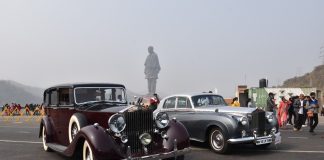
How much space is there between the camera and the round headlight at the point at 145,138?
25.9ft

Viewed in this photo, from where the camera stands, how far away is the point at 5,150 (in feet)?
40.1

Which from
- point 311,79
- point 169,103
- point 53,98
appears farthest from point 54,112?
point 311,79

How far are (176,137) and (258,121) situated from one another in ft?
10.3

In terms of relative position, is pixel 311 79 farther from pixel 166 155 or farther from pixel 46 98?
pixel 166 155

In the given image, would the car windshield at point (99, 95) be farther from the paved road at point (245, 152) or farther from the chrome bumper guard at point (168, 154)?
the chrome bumper guard at point (168, 154)

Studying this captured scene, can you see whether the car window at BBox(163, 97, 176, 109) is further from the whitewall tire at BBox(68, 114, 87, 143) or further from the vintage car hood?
the whitewall tire at BBox(68, 114, 87, 143)

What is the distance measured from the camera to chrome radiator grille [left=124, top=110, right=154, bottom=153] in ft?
25.8

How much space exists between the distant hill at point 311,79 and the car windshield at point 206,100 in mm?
52937

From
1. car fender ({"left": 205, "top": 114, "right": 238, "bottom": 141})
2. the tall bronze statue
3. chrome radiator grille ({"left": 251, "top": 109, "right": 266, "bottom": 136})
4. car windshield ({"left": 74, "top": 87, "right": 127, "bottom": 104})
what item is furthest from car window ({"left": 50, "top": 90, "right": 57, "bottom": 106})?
the tall bronze statue

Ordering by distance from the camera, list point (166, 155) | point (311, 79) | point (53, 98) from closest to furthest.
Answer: point (166, 155), point (53, 98), point (311, 79)

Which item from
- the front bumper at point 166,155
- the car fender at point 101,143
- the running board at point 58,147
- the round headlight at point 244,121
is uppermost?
the round headlight at point 244,121

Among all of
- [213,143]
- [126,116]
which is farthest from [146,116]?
[213,143]

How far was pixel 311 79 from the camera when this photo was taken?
208 ft

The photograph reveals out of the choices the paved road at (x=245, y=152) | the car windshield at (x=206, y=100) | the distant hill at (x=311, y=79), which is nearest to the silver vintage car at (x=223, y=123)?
the car windshield at (x=206, y=100)
